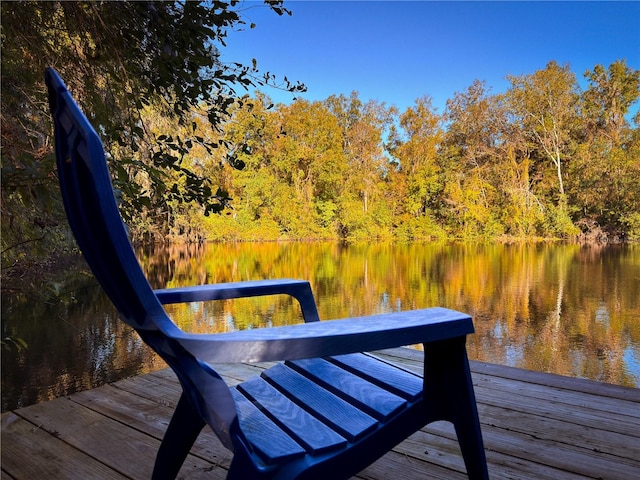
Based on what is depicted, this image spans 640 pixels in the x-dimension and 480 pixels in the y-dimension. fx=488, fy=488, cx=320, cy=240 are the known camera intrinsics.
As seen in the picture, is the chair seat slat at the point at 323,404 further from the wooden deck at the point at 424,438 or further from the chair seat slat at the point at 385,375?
the wooden deck at the point at 424,438

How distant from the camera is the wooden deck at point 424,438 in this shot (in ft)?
3.49

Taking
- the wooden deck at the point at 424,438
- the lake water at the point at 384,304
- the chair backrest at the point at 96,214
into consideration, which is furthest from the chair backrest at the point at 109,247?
the lake water at the point at 384,304

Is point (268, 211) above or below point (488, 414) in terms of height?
above

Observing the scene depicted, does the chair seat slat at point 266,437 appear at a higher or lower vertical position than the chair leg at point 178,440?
higher

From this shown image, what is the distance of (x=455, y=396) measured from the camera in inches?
28.2

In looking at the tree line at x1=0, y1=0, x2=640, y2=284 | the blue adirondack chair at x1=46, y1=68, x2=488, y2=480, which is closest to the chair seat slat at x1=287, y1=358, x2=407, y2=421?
the blue adirondack chair at x1=46, y1=68, x2=488, y2=480

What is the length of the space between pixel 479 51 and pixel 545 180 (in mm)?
5363

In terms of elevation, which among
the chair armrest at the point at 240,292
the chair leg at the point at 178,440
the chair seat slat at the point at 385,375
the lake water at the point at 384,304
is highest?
the chair armrest at the point at 240,292

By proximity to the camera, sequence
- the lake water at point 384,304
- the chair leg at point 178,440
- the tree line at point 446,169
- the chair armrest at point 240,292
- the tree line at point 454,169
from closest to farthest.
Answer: the chair leg at point 178,440
the chair armrest at point 240,292
the lake water at point 384,304
the tree line at point 446,169
the tree line at point 454,169

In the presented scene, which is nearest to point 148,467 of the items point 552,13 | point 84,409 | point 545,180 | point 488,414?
point 84,409

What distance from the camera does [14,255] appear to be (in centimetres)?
165

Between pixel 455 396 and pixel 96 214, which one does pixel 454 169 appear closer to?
pixel 455 396

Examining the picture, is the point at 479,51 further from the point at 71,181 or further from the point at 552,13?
the point at 71,181

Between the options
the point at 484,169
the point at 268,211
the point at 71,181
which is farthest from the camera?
the point at 484,169
